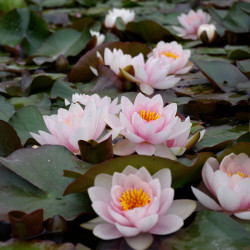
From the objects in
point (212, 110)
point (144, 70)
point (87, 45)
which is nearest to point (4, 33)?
point (87, 45)

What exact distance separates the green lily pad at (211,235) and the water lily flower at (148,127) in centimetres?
26

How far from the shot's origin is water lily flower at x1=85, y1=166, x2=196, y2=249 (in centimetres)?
86

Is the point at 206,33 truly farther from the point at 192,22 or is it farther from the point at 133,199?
the point at 133,199

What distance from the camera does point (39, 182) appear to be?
110cm

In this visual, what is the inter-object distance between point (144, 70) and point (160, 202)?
96 centimetres

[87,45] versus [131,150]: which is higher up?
[131,150]

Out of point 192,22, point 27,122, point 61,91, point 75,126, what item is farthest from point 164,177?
point 192,22

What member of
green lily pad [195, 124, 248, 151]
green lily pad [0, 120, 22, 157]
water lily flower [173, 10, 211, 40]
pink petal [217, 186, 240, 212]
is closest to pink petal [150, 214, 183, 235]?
pink petal [217, 186, 240, 212]

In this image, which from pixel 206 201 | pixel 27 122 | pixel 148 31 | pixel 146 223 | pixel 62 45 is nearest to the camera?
pixel 146 223

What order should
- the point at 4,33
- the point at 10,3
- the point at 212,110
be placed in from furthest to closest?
the point at 10,3 < the point at 4,33 < the point at 212,110

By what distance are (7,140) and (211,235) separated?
27.7 inches

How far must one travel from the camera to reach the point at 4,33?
2.81 metres

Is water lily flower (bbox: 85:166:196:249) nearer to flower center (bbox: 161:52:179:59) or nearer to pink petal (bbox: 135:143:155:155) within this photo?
pink petal (bbox: 135:143:155:155)

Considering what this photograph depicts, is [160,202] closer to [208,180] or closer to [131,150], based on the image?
[208,180]
